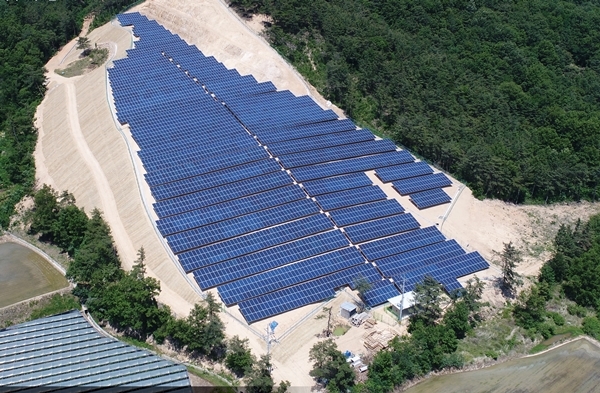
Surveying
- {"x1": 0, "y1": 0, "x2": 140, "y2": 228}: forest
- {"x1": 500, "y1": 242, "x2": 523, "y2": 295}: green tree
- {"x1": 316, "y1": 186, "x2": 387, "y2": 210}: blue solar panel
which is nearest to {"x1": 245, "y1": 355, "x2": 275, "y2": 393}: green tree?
{"x1": 316, "y1": 186, "x2": 387, "y2": 210}: blue solar panel

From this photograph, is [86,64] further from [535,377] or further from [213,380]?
[535,377]

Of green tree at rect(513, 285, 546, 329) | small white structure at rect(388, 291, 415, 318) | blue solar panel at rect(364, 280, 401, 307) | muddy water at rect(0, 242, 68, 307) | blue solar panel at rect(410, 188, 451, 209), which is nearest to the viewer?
small white structure at rect(388, 291, 415, 318)

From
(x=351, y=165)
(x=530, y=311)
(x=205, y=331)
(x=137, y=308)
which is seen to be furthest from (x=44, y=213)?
(x=530, y=311)

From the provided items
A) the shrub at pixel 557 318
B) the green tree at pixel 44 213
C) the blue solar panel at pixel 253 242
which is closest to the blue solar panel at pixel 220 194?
the blue solar panel at pixel 253 242

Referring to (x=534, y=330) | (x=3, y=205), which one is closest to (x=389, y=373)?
(x=534, y=330)

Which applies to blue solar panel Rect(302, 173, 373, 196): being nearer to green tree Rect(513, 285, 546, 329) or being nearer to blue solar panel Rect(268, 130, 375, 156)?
blue solar panel Rect(268, 130, 375, 156)

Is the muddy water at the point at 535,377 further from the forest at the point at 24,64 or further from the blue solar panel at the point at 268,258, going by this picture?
the forest at the point at 24,64

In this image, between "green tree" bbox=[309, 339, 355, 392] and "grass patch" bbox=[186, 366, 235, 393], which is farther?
"grass patch" bbox=[186, 366, 235, 393]
